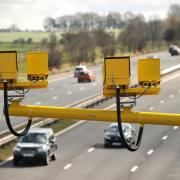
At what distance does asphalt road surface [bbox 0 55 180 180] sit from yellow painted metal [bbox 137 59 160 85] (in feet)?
68.4

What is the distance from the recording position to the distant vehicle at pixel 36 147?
34156 mm

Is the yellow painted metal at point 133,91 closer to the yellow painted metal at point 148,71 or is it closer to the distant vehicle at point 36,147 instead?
the yellow painted metal at point 148,71

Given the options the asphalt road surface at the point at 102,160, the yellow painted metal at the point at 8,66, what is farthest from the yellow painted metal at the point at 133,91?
the asphalt road surface at the point at 102,160

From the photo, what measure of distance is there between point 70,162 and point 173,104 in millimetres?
26305

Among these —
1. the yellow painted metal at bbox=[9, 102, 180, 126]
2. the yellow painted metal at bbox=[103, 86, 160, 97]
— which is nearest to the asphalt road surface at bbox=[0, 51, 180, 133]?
the yellow painted metal at bbox=[103, 86, 160, 97]

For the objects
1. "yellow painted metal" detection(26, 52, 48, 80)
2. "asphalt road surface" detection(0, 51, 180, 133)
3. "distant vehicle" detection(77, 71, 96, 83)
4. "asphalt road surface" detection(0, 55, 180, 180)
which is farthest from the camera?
"distant vehicle" detection(77, 71, 96, 83)

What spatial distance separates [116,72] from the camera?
9828 mm

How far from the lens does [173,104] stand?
2354 inches

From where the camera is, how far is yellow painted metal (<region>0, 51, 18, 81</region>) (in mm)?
10375

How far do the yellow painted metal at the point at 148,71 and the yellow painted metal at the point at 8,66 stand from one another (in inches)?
68.3

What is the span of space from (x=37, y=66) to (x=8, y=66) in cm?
43

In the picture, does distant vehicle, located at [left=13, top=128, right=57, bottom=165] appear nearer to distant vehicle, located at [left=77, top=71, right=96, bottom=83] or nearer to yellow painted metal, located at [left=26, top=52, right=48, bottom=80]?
yellow painted metal, located at [left=26, top=52, right=48, bottom=80]

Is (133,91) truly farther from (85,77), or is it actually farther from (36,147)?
(85,77)

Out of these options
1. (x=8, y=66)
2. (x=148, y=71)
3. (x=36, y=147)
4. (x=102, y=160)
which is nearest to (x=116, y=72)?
(x=148, y=71)
